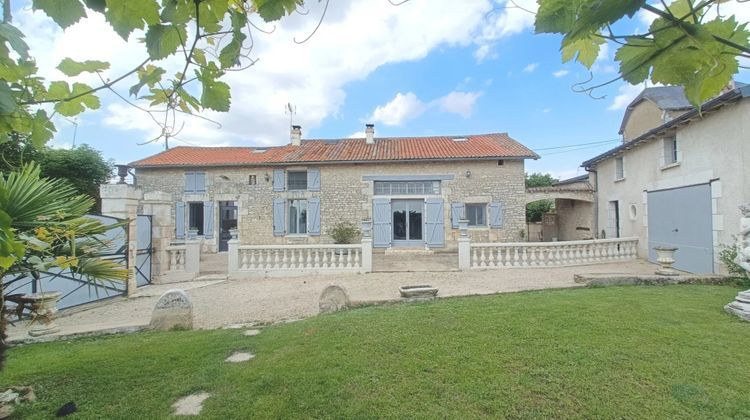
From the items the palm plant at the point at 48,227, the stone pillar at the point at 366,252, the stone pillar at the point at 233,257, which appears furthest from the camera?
the stone pillar at the point at 366,252

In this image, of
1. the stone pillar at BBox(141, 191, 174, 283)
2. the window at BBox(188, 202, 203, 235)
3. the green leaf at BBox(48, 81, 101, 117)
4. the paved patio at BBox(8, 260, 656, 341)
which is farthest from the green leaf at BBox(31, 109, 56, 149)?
the window at BBox(188, 202, 203, 235)

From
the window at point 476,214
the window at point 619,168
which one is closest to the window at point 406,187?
the window at point 476,214

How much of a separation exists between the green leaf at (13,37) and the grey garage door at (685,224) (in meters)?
10.3

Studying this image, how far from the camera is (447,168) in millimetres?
13281

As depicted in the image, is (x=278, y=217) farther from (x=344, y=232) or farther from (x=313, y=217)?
(x=344, y=232)

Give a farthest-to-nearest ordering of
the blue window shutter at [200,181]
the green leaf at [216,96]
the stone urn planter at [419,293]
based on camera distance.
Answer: the blue window shutter at [200,181] → the stone urn planter at [419,293] → the green leaf at [216,96]

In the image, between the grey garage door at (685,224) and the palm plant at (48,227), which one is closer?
the palm plant at (48,227)

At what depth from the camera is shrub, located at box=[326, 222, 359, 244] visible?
13.0 m

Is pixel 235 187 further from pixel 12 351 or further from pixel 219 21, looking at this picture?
pixel 219 21

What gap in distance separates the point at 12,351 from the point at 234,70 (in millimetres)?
4859

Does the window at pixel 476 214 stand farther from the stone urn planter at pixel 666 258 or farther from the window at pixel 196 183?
the window at pixel 196 183

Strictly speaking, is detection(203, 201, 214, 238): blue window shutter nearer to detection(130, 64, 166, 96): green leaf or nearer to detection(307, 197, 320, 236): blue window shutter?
detection(307, 197, 320, 236): blue window shutter

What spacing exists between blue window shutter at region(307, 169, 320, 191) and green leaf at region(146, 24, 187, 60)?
1281 cm

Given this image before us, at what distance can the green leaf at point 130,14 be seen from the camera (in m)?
0.78
